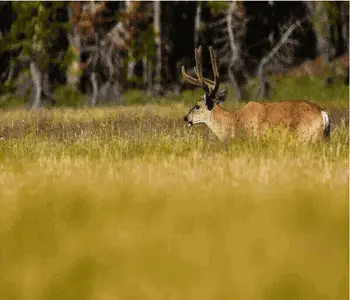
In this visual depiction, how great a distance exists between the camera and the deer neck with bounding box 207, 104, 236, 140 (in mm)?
10570

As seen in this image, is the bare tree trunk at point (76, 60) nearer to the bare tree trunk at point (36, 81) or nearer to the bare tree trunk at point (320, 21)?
the bare tree trunk at point (36, 81)

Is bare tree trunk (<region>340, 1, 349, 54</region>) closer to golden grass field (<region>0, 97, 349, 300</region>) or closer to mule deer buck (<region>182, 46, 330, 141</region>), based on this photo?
mule deer buck (<region>182, 46, 330, 141</region>)

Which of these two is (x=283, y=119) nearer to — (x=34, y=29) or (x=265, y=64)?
(x=34, y=29)

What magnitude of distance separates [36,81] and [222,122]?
15253 millimetres

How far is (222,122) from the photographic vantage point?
10.7m

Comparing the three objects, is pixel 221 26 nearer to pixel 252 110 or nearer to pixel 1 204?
pixel 252 110

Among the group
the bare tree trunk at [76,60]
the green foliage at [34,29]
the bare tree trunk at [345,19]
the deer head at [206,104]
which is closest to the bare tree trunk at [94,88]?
the bare tree trunk at [76,60]

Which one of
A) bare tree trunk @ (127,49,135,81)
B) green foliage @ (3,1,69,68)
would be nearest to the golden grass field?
green foliage @ (3,1,69,68)

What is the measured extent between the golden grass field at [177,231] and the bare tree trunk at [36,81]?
18265 mm

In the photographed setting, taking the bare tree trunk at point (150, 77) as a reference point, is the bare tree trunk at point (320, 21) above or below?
above

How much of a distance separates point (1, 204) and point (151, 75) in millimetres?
20702

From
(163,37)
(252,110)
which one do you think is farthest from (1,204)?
(163,37)

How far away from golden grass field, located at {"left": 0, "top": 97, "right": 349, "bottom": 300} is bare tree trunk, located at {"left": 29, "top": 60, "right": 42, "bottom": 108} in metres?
18.3

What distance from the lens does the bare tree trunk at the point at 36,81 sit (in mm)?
24844
